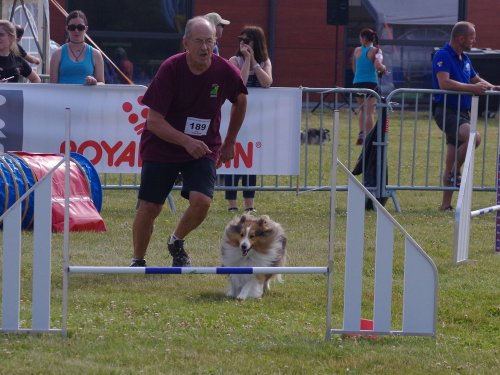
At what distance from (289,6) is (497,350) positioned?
24.3m

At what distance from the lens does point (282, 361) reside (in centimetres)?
514

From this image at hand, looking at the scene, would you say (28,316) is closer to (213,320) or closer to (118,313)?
(118,313)

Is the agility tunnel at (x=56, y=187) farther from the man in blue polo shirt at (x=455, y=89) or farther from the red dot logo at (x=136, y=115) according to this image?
the man in blue polo shirt at (x=455, y=89)

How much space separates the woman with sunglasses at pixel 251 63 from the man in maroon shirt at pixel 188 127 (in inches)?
116

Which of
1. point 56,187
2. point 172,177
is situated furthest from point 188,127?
point 56,187

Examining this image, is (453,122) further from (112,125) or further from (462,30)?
(112,125)

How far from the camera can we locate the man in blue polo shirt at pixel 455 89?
10.8 m

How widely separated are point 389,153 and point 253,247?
1010cm

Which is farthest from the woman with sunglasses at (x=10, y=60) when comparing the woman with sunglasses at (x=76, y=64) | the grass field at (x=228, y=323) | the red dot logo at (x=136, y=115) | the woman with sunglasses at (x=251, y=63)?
the grass field at (x=228, y=323)

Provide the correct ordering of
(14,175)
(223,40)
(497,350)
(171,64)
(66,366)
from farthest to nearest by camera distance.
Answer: (223,40) < (14,175) < (171,64) < (497,350) < (66,366)

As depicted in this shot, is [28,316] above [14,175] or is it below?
below

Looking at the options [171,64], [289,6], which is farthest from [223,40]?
[171,64]

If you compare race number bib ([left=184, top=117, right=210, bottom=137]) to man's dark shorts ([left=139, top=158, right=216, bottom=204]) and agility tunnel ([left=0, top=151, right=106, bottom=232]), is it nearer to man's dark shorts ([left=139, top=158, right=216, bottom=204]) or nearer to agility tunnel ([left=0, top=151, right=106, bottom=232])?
man's dark shorts ([left=139, top=158, right=216, bottom=204])

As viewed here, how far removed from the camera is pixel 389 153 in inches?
663
